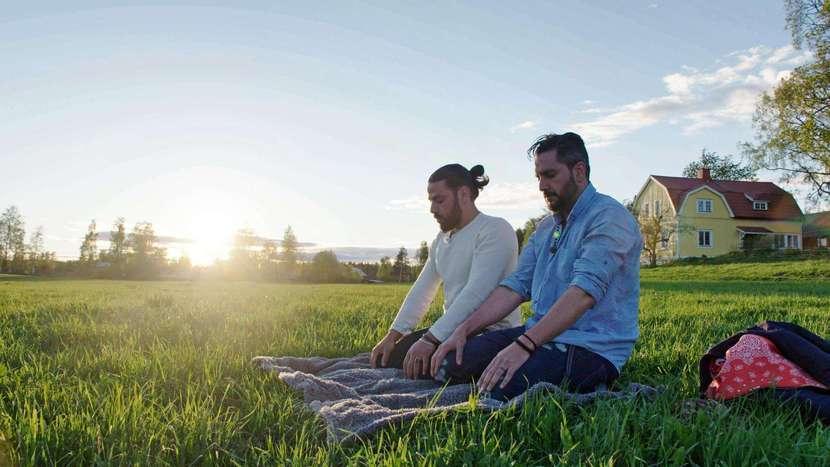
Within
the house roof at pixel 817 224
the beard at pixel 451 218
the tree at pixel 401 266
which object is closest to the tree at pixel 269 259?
the tree at pixel 401 266

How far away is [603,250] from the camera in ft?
11.8

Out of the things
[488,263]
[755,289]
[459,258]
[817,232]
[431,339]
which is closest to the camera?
[431,339]

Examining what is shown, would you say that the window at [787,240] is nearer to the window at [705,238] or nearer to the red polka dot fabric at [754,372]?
the window at [705,238]

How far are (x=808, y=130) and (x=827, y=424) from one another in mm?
→ 29210

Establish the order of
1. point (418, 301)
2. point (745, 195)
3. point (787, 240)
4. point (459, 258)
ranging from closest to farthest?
1. point (459, 258)
2. point (418, 301)
3. point (745, 195)
4. point (787, 240)

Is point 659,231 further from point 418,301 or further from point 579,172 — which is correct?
point 579,172

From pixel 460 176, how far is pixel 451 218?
360 millimetres

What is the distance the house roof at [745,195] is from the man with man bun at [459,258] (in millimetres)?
45145

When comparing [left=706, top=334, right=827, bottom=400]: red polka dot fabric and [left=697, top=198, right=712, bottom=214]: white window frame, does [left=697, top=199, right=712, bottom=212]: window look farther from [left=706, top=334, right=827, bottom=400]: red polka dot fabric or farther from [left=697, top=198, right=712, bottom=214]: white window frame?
[left=706, top=334, right=827, bottom=400]: red polka dot fabric

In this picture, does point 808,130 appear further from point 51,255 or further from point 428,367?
point 51,255

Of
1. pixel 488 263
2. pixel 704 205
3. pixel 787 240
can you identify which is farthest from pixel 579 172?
pixel 787 240

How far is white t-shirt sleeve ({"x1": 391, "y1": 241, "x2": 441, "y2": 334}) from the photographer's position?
16.8ft

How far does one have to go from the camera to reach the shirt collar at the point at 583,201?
12.9ft

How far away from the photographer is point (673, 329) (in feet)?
22.7
